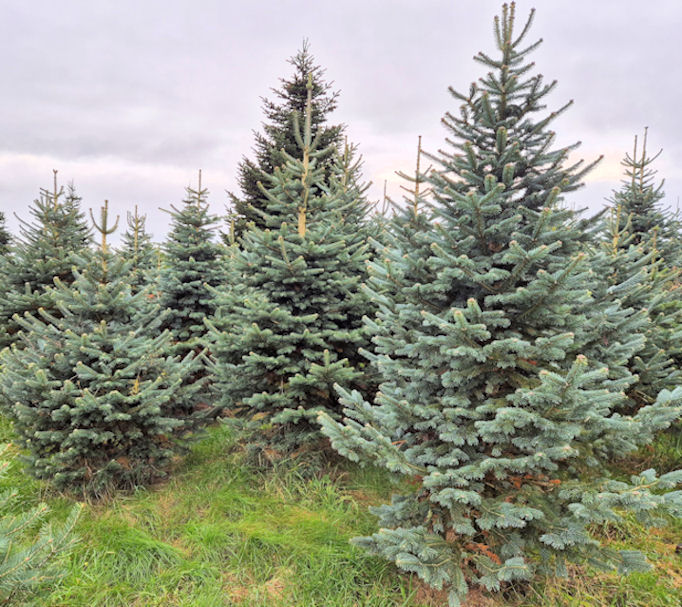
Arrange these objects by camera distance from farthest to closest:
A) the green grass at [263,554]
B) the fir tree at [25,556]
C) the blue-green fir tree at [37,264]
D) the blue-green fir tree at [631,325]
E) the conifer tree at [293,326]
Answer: the blue-green fir tree at [37,264] → the conifer tree at [293,326] → the blue-green fir tree at [631,325] → the green grass at [263,554] → the fir tree at [25,556]

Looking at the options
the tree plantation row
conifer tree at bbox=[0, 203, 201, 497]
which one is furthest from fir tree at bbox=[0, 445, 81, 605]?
conifer tree at bbox=[0, 203, 201, 497]

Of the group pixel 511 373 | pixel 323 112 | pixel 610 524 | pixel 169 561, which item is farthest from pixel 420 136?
pixel 323 112

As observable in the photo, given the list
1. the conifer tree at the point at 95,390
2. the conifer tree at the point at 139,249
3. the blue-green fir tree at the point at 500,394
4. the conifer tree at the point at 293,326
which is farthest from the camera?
the conifer tree at the point at 139,249

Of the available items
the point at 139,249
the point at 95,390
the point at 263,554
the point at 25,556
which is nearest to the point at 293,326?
the point at 95,390

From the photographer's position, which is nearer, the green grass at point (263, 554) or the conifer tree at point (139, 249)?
the green grass at point (263, 554)

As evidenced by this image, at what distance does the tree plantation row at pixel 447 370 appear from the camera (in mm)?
2873

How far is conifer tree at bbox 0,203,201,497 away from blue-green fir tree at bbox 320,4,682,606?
246cm

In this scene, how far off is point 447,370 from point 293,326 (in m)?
2.27

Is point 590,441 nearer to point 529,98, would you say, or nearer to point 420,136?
point 529,98

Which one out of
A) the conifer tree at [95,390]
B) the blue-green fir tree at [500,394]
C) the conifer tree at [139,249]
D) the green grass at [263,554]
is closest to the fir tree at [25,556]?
the green grass at [263,554]

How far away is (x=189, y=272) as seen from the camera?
781 centimetres

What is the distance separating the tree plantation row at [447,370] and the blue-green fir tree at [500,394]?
0.7 inches

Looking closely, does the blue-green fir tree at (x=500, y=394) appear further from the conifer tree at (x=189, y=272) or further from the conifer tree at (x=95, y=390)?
the conifer tree at (x=189, y=272)

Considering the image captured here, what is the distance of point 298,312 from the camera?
217 inches
